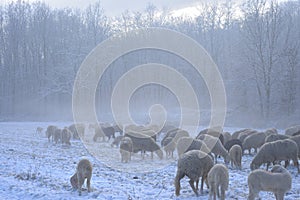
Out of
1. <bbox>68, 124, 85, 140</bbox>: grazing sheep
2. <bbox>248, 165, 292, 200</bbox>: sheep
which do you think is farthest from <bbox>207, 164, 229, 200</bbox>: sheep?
<bbox>68, 124, 85, 140</bbox>: grazing sheep

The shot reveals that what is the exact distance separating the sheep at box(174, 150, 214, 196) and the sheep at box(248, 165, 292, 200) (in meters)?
1.69

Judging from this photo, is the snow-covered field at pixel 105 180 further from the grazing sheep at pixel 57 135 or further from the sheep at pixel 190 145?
the grazing sheep at pixel 57 135

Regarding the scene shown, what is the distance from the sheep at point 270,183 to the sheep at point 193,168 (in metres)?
1.69

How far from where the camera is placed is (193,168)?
1009 cm

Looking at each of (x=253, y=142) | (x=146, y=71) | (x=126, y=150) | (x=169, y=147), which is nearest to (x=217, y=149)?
(x=169, y=147)

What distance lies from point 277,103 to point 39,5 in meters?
52.1

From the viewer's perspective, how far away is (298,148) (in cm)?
1473

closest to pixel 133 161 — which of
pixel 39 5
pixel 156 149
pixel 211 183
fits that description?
pixel 156 149

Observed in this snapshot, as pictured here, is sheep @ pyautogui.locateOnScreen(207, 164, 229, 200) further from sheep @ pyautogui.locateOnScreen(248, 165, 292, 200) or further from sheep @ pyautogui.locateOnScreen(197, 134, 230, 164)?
sheep @ pyautogui.locateOnScreen(197, 134, 230, 164)

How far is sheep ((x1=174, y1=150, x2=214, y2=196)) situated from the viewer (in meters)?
10.0

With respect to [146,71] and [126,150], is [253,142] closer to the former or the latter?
[126,150]

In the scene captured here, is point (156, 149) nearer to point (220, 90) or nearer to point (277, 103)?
point (277, 103)

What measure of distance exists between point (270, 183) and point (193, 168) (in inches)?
88.4

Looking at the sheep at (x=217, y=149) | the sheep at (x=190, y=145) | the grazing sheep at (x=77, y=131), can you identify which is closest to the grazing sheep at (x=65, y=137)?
the grazing sheep at (x=77, y=131)
